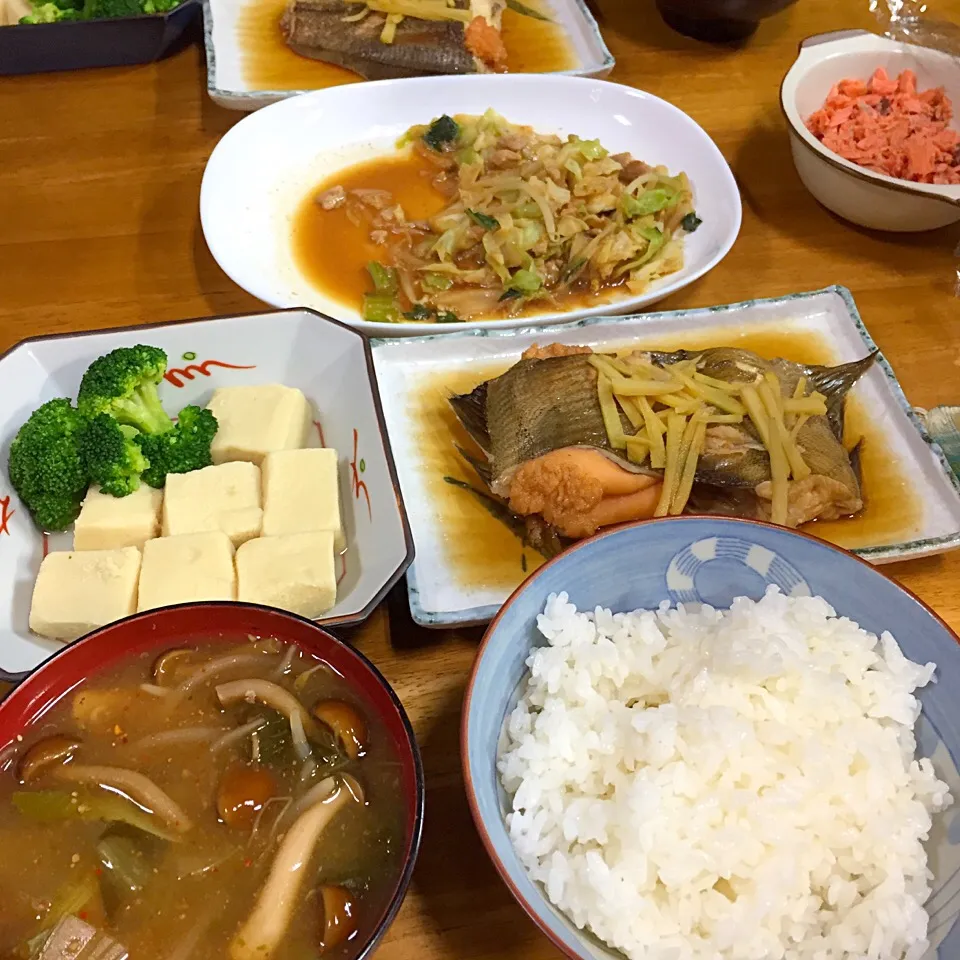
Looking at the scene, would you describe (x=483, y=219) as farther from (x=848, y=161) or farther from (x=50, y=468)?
(x=50, y=468)

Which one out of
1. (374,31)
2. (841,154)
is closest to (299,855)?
(841,154)

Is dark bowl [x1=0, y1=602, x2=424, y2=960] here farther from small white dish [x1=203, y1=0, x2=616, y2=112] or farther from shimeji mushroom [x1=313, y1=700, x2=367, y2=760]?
small white dish [x1=203, y1=0, x2=616, y2=112]

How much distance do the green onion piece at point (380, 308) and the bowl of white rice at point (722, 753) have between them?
52.7 inches

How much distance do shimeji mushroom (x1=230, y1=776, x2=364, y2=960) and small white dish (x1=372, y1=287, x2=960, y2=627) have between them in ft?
1.75

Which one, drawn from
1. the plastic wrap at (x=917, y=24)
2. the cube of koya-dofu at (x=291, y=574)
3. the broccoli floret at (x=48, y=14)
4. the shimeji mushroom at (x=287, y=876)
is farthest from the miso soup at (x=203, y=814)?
the plastic wrap at (x=917, y=24)

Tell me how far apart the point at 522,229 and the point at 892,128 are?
1.35m

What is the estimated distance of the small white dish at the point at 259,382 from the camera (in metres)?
1.86

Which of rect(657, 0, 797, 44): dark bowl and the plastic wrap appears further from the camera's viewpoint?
rect(657, 0, 797, 44): dark bowl

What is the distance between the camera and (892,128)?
2949 mm

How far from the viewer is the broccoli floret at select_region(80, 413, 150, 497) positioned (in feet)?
6.50

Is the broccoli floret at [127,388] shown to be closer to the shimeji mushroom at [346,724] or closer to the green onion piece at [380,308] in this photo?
the green onion piece at [380,308]

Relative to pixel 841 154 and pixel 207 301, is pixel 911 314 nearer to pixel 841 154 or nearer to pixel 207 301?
pixel 841 154

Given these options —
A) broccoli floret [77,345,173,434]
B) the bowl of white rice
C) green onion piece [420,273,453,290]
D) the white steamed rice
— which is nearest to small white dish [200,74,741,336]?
green onion piece [420,273,453,290]

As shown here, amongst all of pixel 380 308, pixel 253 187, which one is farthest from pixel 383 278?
pixel 253 187
